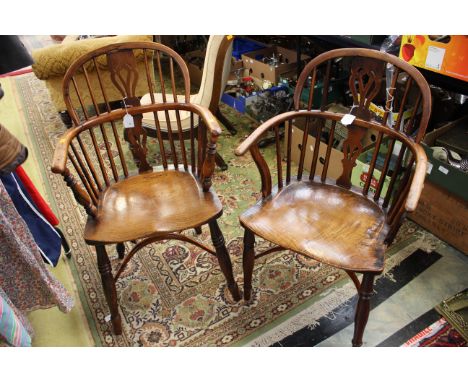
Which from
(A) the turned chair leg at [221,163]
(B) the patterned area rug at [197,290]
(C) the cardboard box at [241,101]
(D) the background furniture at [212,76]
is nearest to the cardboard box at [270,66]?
(C) the cardboard box at [241,101]

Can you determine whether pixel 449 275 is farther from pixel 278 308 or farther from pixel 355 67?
pixel 355 67

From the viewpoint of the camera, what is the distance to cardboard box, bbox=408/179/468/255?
69.9 inches

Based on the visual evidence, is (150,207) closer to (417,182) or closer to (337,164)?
(417,182)

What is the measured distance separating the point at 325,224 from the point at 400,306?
602mm

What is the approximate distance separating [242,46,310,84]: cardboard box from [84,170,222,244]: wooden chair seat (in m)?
1.37

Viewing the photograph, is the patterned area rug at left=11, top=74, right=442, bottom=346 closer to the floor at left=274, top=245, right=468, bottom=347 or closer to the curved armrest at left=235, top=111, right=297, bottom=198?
the floor at left=274, top=245, right=468, bottom=347

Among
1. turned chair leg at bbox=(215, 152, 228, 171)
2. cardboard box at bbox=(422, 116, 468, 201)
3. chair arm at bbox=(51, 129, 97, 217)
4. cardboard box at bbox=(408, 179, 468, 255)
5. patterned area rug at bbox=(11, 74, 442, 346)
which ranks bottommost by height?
patterned area rug at bbox=(11, 74, 442, 346)

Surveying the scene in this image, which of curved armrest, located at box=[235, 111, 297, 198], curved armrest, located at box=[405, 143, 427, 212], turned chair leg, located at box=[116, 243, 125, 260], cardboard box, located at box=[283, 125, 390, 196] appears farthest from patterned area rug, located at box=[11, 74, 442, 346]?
curved armrest, located at box=[405, 143, 427, 212]

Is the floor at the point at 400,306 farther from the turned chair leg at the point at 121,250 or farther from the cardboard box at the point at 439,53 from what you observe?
the cardboard box at the point at 439,53

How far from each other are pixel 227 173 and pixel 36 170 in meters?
1.29

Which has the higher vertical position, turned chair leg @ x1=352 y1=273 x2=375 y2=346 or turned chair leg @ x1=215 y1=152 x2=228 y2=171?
turned chair leg @ x1=352 y1=273 x2=375 y2=346

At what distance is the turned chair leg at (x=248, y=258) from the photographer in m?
1.47

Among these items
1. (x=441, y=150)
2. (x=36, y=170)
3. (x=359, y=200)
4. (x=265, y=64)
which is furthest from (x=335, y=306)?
(x=36, y=170)

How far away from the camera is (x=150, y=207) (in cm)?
149
